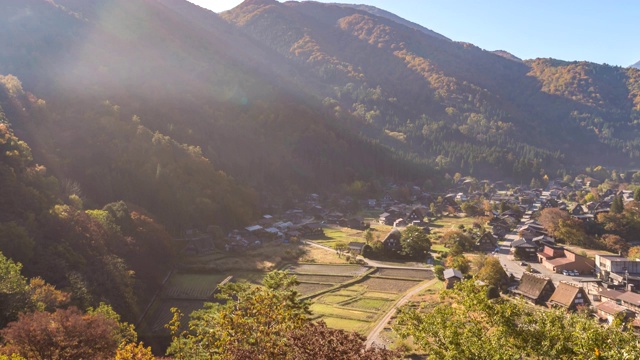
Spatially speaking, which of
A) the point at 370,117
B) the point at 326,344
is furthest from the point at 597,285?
the point at 370,117

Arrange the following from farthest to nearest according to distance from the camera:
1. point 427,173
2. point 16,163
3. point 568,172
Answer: point 568,172
point 427,173
point 16,163

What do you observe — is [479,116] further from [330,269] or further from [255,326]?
[255,326]

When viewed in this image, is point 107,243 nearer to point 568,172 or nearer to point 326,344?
point 326,344

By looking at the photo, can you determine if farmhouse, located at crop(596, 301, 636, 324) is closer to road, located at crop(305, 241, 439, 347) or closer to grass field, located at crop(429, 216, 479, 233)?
road, located at crop(305, 241, 439, 347)

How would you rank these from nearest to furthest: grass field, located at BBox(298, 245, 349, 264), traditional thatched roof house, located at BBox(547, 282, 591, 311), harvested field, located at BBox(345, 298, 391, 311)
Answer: traditional thatched roof house, located at BBox(547, 282, 591, 311)
harvested field, located at BBox(345, 298, 391, 311)
grass field, located at BBox(298, 245, 349, 264)

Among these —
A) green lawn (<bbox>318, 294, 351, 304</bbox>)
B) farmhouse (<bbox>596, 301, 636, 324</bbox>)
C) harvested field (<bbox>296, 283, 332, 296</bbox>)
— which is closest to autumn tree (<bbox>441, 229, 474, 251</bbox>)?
farmhouse (<bbox>596, 301, 636, 324</bbox>)
